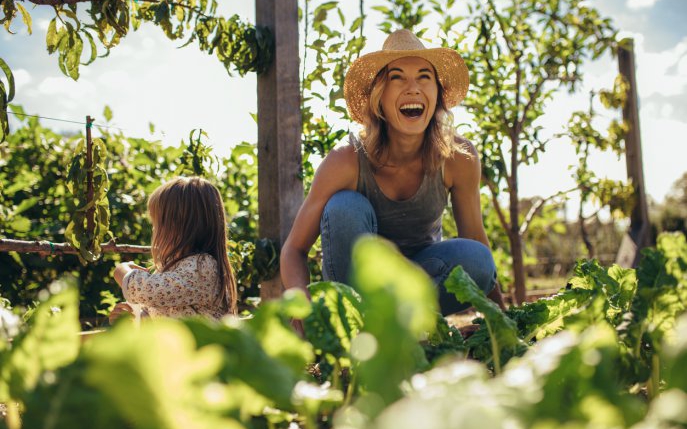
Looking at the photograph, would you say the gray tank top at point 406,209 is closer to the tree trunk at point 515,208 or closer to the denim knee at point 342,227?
the denim knee at point 342,227

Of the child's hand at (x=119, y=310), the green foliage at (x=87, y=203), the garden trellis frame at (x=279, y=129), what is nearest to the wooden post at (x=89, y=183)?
the green foliage at (x=87, y=203)

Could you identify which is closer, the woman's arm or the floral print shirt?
the woman's arm

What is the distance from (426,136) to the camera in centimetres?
228

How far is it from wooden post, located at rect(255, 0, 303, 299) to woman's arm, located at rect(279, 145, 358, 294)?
48 cm

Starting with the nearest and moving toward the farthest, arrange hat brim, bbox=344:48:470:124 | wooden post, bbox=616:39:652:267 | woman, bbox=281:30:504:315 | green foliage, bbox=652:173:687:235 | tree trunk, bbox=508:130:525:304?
1. woman, bbox=281:30:504:315
2. hat brim, bbox=344:48:470:124
3. tree trunk, bbox=508:130:525:304
4. wooden post, bbox=616:39:652:267
5. green foliage, bbox=652:173:687:235

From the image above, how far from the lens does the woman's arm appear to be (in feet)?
6.50

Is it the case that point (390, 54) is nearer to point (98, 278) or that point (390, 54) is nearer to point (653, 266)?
point (653, 266)

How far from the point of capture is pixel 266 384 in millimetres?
444

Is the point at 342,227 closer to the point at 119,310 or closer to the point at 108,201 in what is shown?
the point at 119,310

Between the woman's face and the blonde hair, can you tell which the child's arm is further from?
the woman's face

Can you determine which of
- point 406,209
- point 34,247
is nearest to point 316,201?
point 406,209

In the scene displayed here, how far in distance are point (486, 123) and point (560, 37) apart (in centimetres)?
107

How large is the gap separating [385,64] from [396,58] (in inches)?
2.0

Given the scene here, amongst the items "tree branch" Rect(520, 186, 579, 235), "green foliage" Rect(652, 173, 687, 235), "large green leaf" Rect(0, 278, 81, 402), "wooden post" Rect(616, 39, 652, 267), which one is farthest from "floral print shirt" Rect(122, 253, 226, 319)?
"green foliage" Rect(652, 173, 687, 235)
